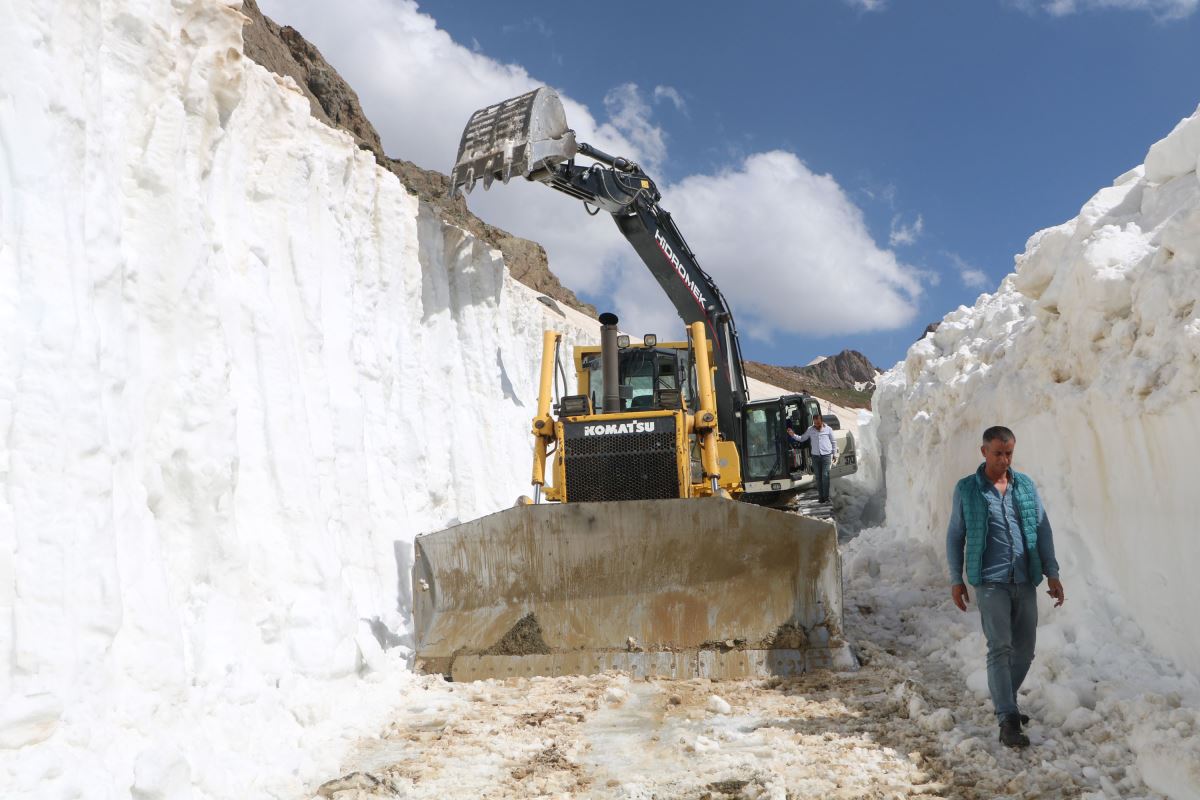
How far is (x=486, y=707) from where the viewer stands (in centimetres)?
624

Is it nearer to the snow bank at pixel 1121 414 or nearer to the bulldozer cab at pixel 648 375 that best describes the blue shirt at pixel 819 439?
the bulldozer cab at pixel 648 375

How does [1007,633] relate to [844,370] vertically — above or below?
below

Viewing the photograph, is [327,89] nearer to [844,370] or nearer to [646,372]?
[646,372]

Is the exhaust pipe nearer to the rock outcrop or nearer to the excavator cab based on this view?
the excavator cab

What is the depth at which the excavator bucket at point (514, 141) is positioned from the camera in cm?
1078

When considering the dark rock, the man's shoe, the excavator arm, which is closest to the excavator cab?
the excavator arm

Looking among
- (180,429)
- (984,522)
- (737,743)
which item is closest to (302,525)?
(180,429)

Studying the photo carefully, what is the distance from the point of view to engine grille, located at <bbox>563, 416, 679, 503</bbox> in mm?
8125

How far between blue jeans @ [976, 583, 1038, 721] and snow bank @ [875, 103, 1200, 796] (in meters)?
0.34

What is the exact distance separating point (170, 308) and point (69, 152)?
1317 millimetres

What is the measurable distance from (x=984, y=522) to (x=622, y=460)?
383 cm

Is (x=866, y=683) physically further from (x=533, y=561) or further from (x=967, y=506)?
(x=533, y=561)

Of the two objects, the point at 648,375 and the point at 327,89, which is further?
the point at 327,89

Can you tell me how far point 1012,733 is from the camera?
452 centimetres
